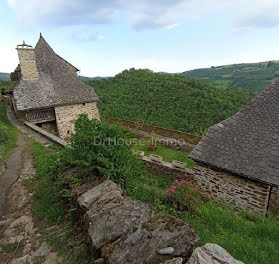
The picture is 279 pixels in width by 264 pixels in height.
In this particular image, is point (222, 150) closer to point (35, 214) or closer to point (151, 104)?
point (35, 214)

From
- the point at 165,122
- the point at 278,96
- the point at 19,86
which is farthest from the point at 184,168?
the point at 165,122

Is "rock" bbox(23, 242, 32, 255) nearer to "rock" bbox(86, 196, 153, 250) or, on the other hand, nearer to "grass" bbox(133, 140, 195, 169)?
"rock" bbox(86, 196, 153, 250)

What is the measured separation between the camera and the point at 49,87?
52.6 feet

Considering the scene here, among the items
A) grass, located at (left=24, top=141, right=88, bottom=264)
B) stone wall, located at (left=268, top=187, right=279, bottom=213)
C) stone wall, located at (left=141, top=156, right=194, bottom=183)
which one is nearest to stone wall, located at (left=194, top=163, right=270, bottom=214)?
stone wall, located at (left=268, top=187, right=279, bottom=213)

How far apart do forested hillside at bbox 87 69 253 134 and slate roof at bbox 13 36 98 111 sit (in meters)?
9.39

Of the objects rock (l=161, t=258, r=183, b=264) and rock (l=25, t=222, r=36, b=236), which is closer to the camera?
rock (l=161, t=258, r=183, b=264)

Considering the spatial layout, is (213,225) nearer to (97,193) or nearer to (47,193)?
(97,193)

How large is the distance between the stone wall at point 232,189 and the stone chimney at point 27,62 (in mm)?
14013

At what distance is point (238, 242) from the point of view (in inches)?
133

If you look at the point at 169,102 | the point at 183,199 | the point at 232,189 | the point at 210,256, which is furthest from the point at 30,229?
the point at 169,102

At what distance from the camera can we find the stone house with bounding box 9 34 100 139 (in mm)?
14844

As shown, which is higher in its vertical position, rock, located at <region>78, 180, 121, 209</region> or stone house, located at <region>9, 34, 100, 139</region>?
stone house, located at <region>9, 34, 100, 139</region>

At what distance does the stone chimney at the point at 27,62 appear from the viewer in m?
15.0

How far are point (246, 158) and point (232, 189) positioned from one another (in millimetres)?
1258
